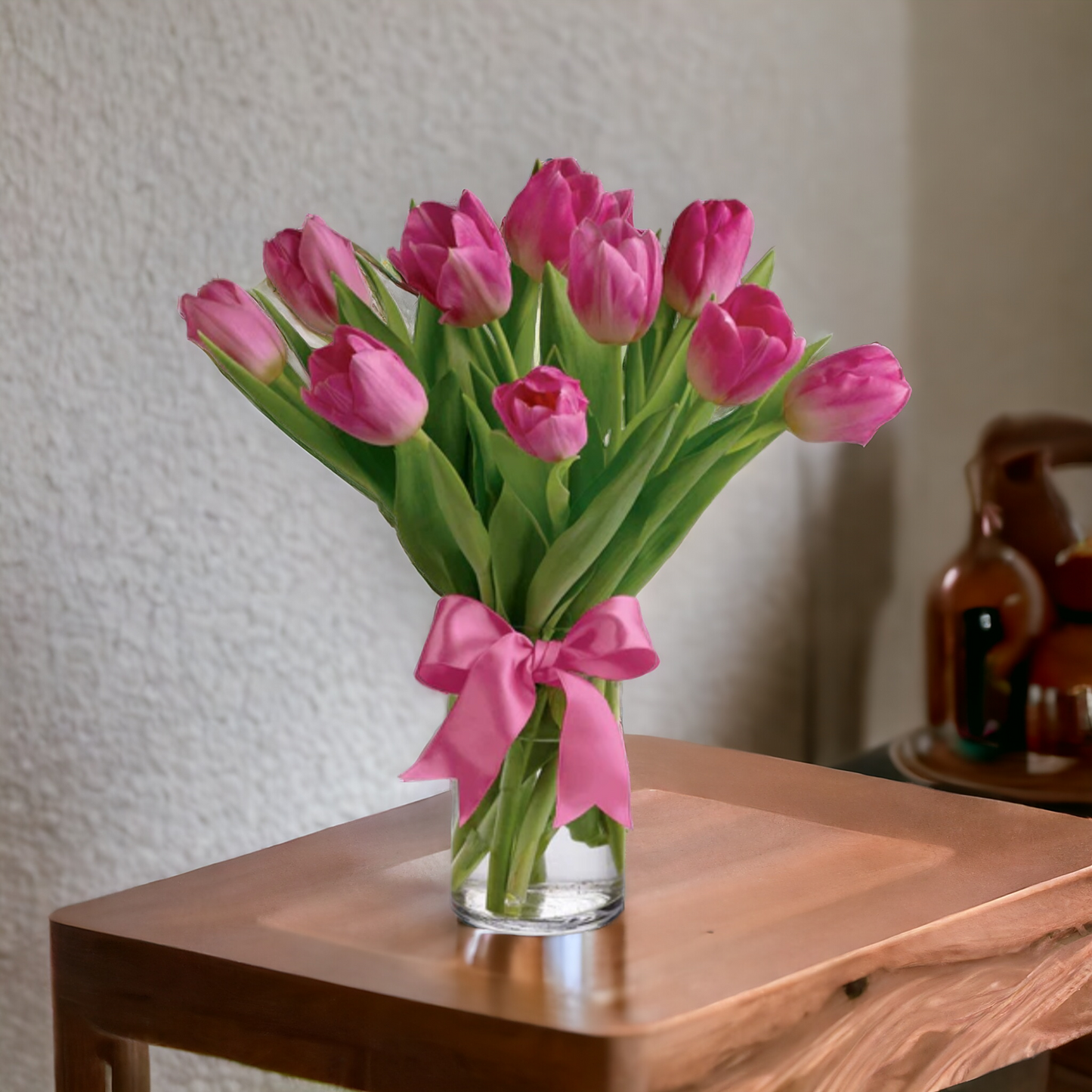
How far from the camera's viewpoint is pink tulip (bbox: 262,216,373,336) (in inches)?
23.4

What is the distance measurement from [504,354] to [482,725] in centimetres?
16

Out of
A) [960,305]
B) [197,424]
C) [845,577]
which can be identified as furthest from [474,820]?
[960,305]

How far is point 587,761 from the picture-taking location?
565 mm

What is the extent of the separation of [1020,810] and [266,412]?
0.48 meters

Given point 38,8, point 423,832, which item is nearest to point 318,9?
point 38,8

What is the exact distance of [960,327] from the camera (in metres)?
1.55

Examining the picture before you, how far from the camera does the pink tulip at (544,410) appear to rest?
0.52 m

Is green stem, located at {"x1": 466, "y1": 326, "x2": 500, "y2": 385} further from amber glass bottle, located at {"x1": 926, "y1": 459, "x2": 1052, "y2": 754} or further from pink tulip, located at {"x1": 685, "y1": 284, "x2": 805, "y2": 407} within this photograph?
amber glass bottle, located at {"x1": 926, "y1": 459, "x2": 1052, "y2": 754}

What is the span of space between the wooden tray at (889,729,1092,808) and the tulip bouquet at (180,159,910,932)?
622 millimetres

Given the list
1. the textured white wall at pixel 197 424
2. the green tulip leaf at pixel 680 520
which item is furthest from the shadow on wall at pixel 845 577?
the green tulip leaf at pixel 680 520

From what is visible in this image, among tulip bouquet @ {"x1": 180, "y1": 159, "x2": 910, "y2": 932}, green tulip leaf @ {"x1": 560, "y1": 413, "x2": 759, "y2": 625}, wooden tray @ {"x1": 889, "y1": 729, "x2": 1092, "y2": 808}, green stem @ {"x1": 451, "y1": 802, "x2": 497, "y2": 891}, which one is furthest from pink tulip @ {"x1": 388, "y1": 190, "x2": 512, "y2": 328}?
wooden tray @ {"x1": 889, "y1": 729, "x2": 1092, "y2": 808}

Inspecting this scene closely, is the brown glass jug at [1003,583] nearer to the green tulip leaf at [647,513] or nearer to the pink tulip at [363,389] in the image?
the green tulip leaf at [647,513]

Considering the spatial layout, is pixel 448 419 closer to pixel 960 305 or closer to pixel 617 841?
pixel 617 841

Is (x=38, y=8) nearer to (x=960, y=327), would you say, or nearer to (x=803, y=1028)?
(x=803, y=1028)
